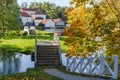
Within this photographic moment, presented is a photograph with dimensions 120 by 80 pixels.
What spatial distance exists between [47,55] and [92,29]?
6.60 meters

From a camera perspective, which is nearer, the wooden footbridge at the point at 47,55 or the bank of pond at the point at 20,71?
the bank of pond at the point at 20,71

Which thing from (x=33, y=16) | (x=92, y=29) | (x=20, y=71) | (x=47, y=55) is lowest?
(x=20, y=71)

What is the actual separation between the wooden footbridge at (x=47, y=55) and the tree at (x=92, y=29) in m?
3.59

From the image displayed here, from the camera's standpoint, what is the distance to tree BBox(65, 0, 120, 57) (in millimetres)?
19625

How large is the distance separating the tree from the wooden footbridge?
359cm

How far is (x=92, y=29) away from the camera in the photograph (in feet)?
64.8

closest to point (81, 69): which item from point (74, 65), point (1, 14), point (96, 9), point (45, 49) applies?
point (74, 65)

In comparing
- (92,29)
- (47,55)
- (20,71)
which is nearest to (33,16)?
(20,71)

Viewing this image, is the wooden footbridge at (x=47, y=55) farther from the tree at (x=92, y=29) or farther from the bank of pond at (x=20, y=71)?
the tree at (x=92, y=29)

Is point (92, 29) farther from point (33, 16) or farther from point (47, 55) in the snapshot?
point (33, 16)

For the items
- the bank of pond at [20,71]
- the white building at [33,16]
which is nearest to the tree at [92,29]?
the bank of pond at [20,71]

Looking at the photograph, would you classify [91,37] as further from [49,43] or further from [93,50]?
[49,43]

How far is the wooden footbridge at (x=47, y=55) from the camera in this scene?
2411 centimetres

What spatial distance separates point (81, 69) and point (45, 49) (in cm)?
871
